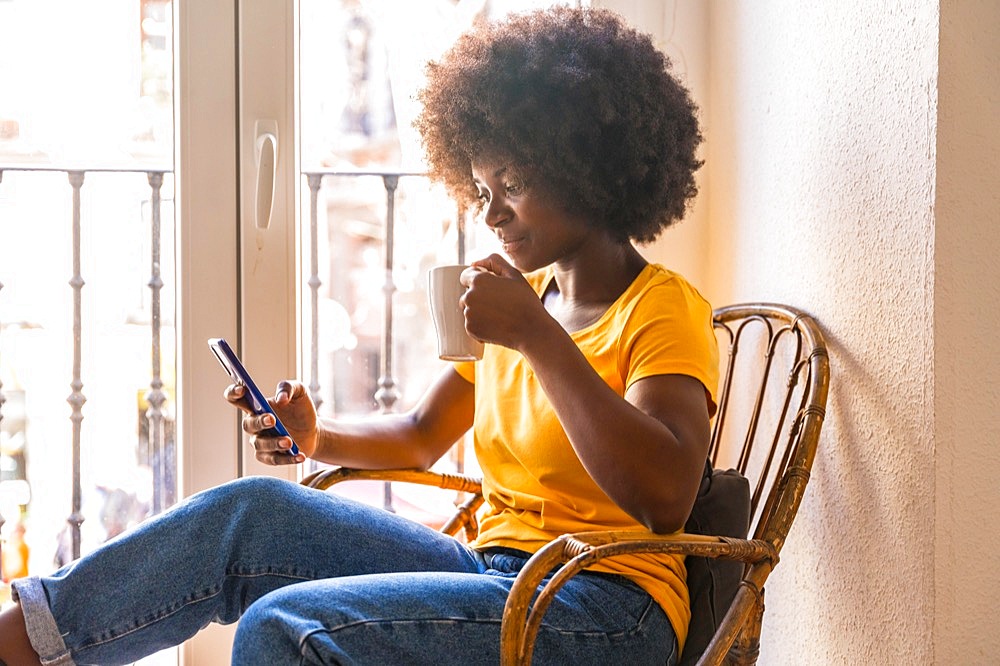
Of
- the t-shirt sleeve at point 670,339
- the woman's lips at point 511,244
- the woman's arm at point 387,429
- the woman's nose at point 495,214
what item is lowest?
the woman's arm at point 387,429

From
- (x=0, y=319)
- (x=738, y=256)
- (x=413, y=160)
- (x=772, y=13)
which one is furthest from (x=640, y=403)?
(x=0, y=319)

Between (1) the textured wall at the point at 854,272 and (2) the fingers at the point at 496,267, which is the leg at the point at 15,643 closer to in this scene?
(2) the fingers at the point at 496,267

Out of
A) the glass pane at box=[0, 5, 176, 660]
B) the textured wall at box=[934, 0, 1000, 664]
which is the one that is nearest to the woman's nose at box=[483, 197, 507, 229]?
the textured wall at box=[934, 0, 1000, 664]

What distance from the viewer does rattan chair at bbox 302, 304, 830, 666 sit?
38.9 inches

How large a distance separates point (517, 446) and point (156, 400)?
90cm

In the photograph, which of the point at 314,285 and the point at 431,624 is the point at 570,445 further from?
the point at 314,285

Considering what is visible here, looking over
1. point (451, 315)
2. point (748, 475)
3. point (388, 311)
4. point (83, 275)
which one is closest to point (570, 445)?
point (451, 315)

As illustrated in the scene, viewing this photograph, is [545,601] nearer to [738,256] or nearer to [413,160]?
[738,256]

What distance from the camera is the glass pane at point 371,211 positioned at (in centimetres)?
190

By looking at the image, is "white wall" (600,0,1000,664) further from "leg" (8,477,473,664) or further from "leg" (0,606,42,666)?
"leg" (0,606,42,666)

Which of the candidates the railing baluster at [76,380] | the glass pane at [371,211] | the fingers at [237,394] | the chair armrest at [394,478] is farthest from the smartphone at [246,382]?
the railing baluster at [76,380]

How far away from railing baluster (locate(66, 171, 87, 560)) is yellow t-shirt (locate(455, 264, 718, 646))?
92 cm

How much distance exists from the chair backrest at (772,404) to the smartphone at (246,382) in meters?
0.62

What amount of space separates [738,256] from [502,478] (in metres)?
0.64
